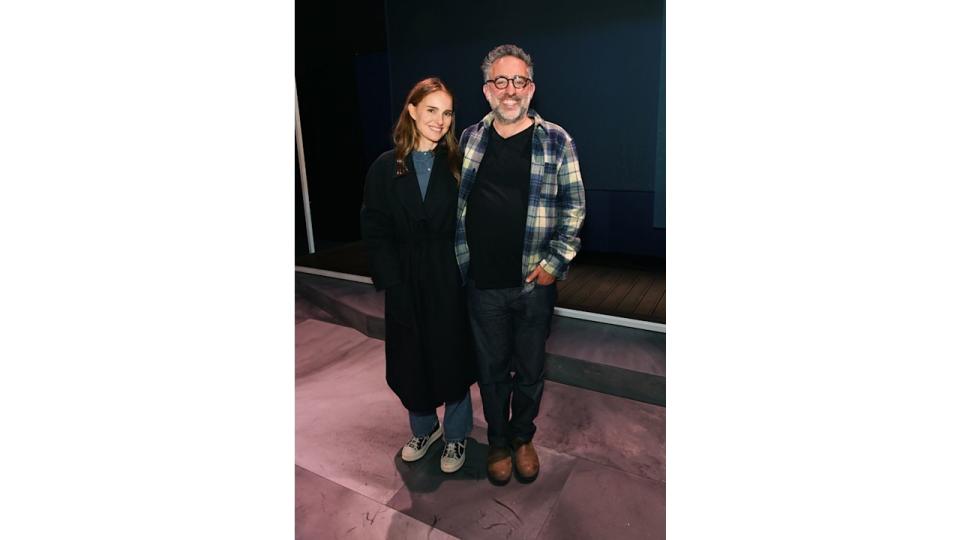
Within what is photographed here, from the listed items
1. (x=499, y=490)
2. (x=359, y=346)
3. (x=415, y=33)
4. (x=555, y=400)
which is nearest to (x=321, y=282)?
(x=359, y=346)

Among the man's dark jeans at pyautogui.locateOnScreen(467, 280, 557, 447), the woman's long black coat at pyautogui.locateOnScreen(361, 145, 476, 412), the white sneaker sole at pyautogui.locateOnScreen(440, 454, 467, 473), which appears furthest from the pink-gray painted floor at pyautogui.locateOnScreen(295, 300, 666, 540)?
the woman's long black coat at pyautogui.locateOnScreen(361, 145, 476, 412)

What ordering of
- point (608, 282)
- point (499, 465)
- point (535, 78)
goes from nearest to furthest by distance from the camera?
point (499, 465) → point (535, 78) → point (608, 282)

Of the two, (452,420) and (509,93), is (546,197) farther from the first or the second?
(452,420)

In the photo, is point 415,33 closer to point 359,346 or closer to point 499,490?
point 359,346

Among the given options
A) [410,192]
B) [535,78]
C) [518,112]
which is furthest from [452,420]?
[535,78]

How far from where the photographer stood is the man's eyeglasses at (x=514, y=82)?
1627 mm

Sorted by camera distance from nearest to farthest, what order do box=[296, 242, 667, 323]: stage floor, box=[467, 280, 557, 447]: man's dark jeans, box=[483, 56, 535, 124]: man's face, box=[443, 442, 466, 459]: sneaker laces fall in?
box=[483, 56, 535, 124]: man's face
box=[467, 280, 557, 447]: man's dark jeans
box=[443, 442, 466, 459]: sneaker laces
box=[296, 242, 667, 323]: stage floor

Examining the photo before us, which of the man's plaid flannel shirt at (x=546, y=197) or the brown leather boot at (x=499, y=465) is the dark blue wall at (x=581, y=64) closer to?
the man's plaid flannel shirt at (x=546, y=197)

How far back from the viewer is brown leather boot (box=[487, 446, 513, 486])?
6.59 feet

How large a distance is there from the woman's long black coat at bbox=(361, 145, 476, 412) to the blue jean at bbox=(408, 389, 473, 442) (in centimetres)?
10

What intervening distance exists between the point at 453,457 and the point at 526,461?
0.30 m

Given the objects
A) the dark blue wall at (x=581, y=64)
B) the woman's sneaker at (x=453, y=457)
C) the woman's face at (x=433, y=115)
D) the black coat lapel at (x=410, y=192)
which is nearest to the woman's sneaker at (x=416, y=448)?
the woman's sneaker at (x=453, y=457)

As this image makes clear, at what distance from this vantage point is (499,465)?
2023 millimetres

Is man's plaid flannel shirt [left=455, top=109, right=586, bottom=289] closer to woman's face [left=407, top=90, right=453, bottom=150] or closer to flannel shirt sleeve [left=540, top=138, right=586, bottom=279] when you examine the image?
flannel shirt sleeve [left=540, top=138, right=586, bottom=279]
